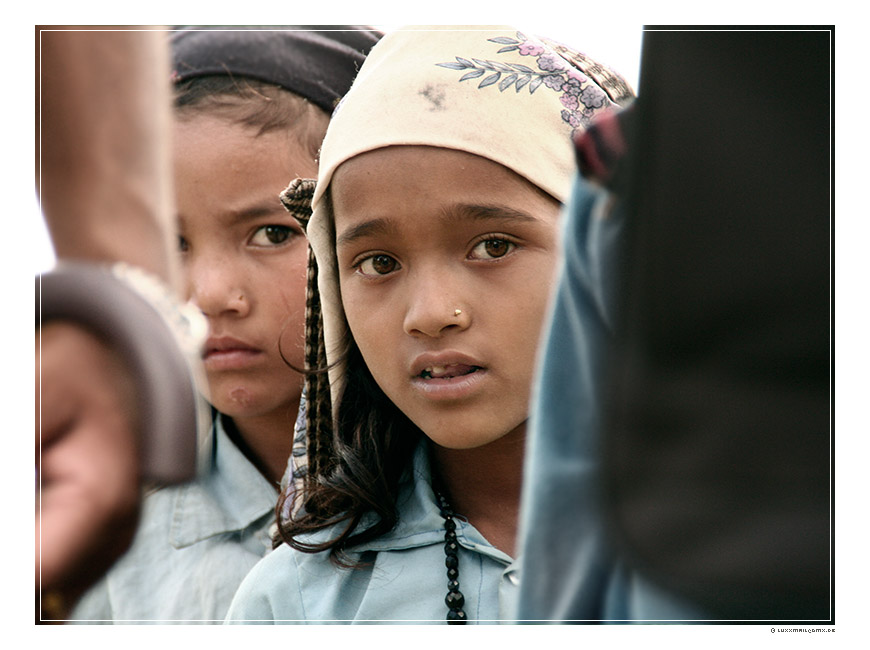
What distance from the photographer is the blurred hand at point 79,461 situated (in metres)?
1.21

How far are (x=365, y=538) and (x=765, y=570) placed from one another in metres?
0.71

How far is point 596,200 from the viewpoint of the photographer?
2.26 ft

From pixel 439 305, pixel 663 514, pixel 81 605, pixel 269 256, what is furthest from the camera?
pixel 269 256

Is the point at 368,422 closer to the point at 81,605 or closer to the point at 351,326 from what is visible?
the point at 351,326

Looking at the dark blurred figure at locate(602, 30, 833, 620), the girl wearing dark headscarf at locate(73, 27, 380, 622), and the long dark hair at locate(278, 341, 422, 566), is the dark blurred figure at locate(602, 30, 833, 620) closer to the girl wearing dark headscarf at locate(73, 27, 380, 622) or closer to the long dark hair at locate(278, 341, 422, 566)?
the long dark hair at locate(278, 341, 422, 566)

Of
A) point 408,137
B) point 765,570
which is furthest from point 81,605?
point 765,570

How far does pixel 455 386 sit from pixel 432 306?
0.34 ft

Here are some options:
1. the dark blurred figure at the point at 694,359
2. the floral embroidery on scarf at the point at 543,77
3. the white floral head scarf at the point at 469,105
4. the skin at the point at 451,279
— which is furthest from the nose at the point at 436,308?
the dark blurred figure at the point at 694,359

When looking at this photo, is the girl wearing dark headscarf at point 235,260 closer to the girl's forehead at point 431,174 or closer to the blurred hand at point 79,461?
the blurred hand at point 79,461

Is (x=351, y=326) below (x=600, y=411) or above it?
above

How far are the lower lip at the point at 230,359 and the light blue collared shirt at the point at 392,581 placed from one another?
32cm

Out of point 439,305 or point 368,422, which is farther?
point 368,422

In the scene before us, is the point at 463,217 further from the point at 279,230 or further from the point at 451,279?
the point at 279,230

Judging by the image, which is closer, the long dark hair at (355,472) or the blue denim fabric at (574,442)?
the blue denim fabric at (574,442)
